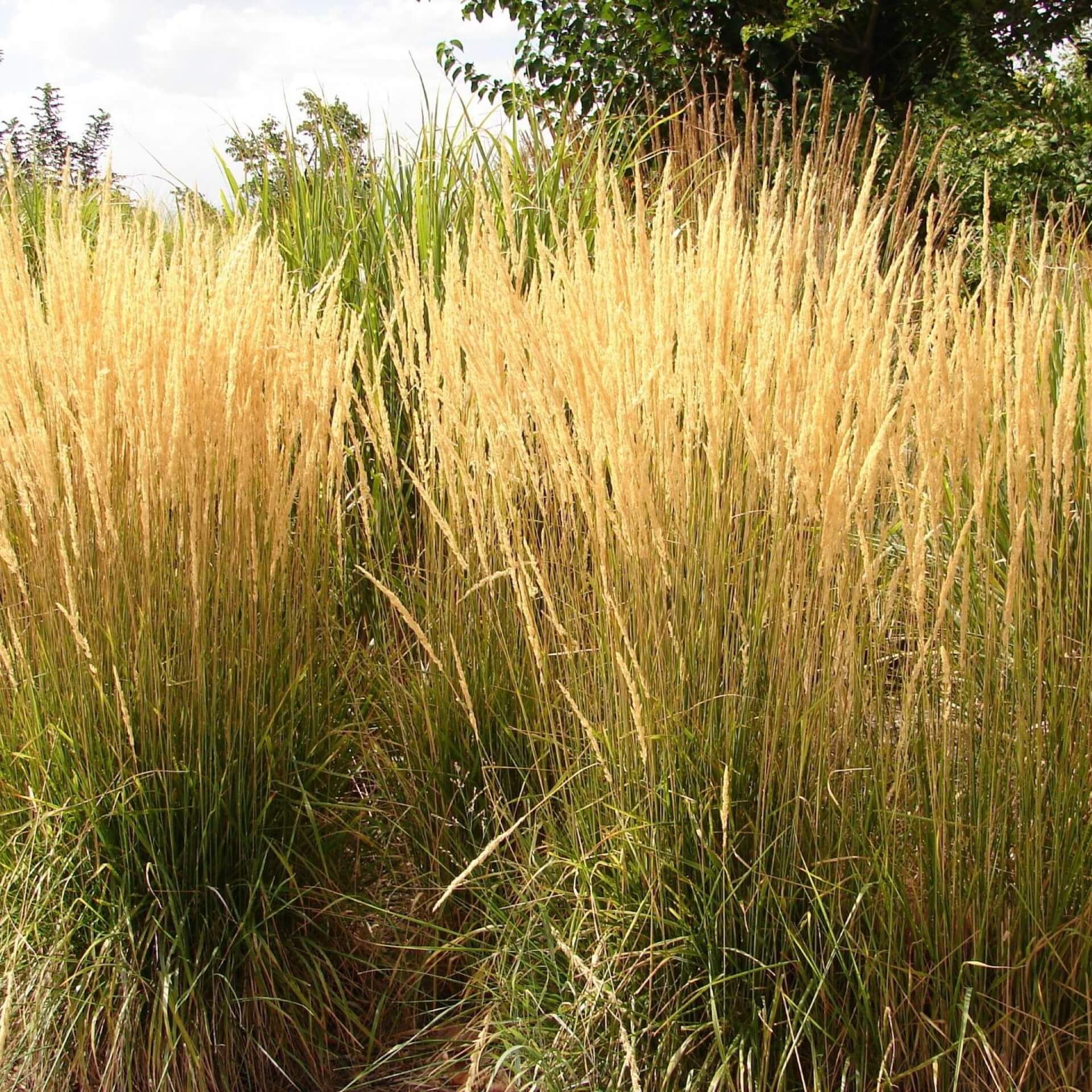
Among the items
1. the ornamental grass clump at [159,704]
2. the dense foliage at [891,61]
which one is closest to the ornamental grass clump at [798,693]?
the ornamental grass clump at [159,704]

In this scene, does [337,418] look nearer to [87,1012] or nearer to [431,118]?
[87,1012]

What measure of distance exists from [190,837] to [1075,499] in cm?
162

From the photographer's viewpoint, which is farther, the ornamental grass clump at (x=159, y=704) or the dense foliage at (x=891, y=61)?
the dense foliage at (x=891, y=61)

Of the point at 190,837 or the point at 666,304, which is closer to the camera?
the point at 666,304

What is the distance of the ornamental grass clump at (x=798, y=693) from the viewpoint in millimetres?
1469

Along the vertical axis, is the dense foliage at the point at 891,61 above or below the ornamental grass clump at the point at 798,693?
above

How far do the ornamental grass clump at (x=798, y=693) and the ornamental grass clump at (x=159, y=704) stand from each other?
0.38 meters

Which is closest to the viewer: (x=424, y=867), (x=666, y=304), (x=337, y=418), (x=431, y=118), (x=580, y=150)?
(x=666, y=304)

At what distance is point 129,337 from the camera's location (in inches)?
72.2

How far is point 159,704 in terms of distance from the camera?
178 centimetres

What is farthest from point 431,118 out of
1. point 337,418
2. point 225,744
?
point 225,744

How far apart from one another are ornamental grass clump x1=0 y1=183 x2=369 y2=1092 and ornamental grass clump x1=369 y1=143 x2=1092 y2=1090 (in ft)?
1.26

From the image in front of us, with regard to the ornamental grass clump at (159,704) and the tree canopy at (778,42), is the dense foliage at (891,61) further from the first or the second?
the ornamental grass clump at (159,704)

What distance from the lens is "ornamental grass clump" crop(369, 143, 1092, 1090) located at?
4.82 ft
